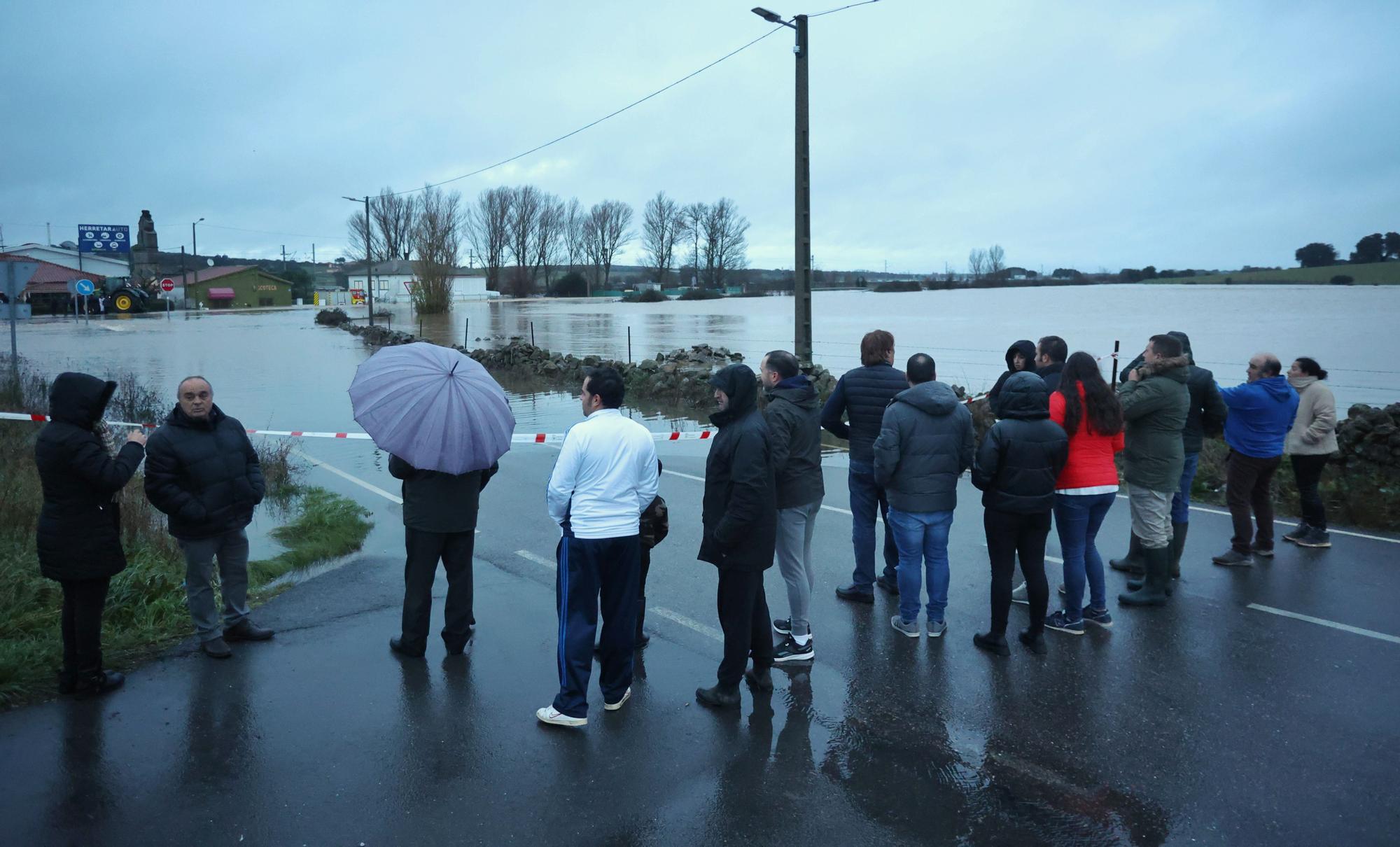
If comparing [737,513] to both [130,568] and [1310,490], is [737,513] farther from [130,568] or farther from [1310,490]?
[1310,490]

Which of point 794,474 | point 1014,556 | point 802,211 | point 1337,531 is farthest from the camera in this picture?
point 802,211

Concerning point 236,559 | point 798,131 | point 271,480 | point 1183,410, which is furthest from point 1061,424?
point 798,131

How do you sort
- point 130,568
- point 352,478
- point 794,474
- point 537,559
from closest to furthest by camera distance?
Answer: 1. point 794,474
2. point 130,568
3. point 537,559
4. point 352,478

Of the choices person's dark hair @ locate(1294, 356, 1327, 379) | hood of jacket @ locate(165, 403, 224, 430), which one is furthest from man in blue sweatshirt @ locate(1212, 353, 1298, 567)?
hood of jacket @ locate(165, 403, 224, 430)

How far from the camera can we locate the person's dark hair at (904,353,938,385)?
5828 millimetres

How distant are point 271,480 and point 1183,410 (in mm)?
9631

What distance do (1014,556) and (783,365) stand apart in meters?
1.93

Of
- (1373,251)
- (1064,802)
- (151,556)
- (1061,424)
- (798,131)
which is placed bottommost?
(1064,802)

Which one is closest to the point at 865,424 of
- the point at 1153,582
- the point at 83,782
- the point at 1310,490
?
the point at 1153,582

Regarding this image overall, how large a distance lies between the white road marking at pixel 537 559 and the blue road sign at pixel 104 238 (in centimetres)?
8813

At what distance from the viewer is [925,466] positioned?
5734 mm

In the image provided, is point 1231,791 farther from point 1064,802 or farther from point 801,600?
point 801,600

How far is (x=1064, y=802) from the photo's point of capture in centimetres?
403

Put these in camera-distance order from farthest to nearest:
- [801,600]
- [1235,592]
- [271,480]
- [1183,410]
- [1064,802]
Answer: [271,480] < [1235,592] < [1183,410] < [801,600] < [1064,802]
